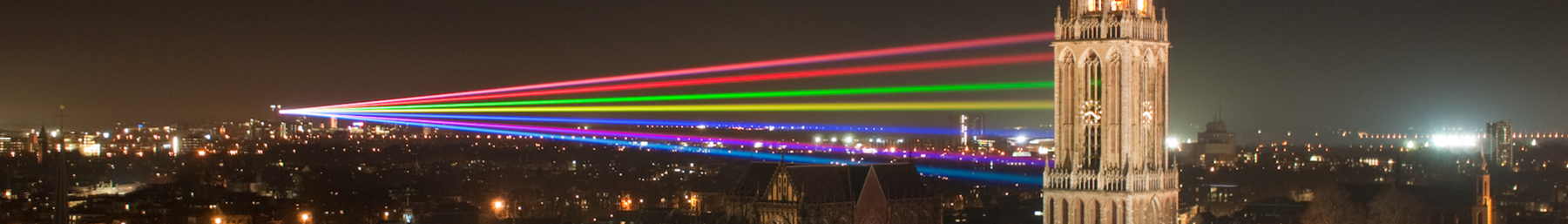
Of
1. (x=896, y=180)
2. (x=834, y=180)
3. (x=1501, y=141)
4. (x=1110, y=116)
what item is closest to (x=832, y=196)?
(x=834, y=180)

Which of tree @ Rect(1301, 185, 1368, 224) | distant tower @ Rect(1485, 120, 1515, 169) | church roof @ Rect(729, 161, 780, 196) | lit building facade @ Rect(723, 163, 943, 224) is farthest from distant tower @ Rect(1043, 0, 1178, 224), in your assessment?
distant tower @ Rect(1485, 120, 1515, 169)

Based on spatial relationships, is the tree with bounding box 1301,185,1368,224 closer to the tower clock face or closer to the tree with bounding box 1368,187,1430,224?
the tree with bounding box 1368,187,1430,224

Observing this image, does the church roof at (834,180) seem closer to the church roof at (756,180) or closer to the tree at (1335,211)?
the church roof at (756,180)

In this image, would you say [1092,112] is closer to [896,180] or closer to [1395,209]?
[896,180]

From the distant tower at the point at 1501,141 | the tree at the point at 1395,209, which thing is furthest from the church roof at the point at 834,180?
the distant tower at the point at 1501,141

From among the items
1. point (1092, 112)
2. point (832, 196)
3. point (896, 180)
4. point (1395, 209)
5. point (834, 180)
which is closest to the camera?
point (1092, 112)

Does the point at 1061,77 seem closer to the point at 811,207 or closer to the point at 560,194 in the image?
the point at 811,207
